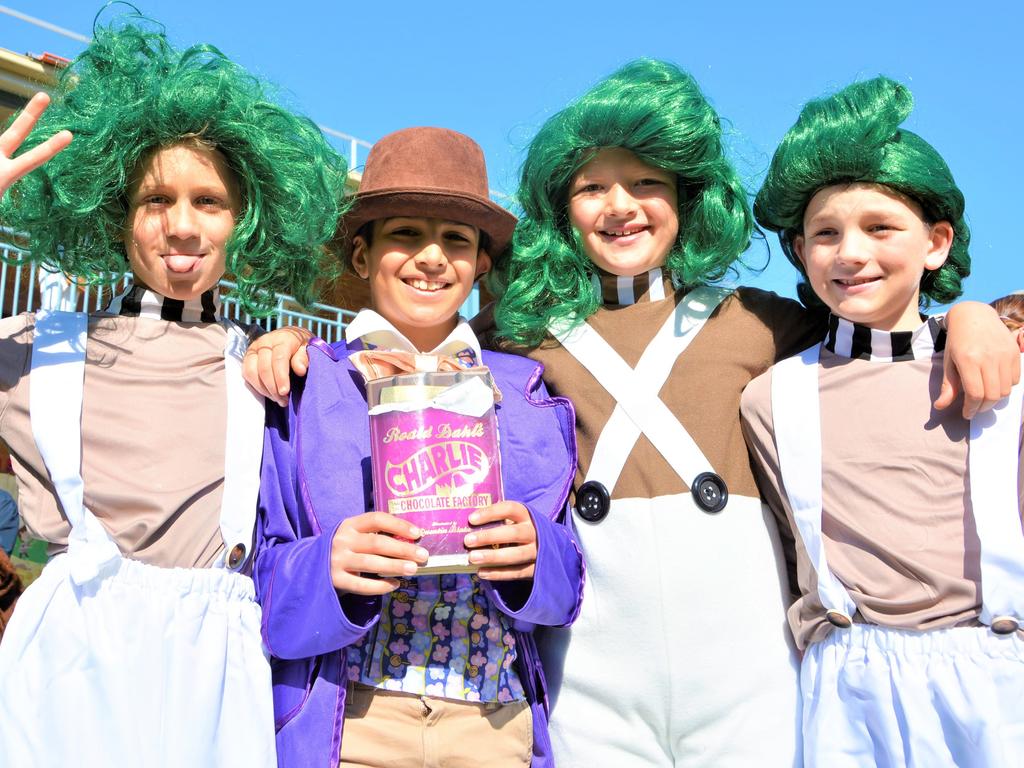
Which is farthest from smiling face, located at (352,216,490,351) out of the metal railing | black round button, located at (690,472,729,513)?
black round button, located at (690,472,729,513)

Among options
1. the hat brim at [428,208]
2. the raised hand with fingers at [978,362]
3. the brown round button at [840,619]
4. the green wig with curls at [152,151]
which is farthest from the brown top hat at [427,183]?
the brown round button at [840,619]

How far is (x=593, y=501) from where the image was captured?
228 centimetres

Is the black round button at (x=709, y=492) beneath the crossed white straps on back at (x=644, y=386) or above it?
beneath

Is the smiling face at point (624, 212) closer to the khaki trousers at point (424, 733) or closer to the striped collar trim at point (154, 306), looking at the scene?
the striped collar trim at point (154, 306)

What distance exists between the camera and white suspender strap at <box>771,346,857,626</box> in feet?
6.82

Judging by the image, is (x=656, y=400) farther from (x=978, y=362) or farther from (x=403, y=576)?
(x=403, y=576)

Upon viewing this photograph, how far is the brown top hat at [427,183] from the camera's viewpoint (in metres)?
2.39

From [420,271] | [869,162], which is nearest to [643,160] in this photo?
[869,162]

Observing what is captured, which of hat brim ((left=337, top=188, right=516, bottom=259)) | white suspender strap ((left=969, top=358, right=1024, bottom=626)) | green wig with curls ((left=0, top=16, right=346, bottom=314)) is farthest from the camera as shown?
hat brim ((left=337, top=188, right=516, bottom=259))

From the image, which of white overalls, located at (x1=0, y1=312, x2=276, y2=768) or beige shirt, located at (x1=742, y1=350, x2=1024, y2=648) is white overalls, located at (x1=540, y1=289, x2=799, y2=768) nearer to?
beige shirt, located at (x1=742, y1=350, x2=1024, y2=648)

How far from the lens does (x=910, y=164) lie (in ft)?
7.52

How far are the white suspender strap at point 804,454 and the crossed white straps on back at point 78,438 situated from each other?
1.21 metres

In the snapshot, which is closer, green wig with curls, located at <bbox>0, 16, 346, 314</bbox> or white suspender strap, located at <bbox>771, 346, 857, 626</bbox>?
white suspender strap, located at <bbox>771, 346, 857, 626</bbox>

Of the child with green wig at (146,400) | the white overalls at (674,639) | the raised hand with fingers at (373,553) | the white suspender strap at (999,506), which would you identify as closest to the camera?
the raised hand with fingers at (373,553)
